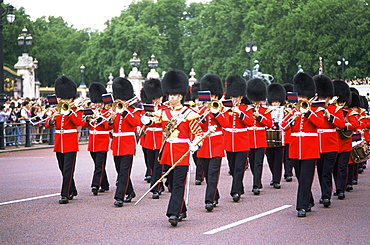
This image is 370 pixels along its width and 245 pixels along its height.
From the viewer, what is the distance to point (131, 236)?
7660 millimetres

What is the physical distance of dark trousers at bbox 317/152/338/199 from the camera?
385 inches

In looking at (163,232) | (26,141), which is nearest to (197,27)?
(26,141)

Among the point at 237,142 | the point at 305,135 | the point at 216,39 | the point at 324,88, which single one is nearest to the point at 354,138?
the point at 324,88

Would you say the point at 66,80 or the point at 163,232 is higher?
the point at 66,80

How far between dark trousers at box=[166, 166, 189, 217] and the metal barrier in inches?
529

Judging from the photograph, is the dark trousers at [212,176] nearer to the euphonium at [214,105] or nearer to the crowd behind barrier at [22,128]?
the euphonium at [214,105]

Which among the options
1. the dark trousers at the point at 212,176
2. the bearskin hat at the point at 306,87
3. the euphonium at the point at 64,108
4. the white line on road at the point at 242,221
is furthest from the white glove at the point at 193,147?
the euphonium at the point at 64,108

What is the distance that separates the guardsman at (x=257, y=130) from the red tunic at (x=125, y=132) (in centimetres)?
205

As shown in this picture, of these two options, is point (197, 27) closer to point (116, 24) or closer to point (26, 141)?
point (116, 24)

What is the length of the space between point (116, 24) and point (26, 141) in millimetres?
49828

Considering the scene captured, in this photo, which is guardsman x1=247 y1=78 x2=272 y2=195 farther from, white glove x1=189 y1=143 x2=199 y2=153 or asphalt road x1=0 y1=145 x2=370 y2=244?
white glove x1=189 y1=143 x2=199 y2=153

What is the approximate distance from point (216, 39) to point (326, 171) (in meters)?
54.0

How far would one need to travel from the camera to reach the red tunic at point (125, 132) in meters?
10.2

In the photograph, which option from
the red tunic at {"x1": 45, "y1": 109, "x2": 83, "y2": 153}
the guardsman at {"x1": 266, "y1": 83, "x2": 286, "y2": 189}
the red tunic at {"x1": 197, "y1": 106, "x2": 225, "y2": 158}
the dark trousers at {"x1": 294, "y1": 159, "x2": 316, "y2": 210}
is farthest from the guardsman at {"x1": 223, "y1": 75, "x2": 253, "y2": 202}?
the red tunic at {"x1": 45, "y1": 109, "x2": 83, "y2": 153}
